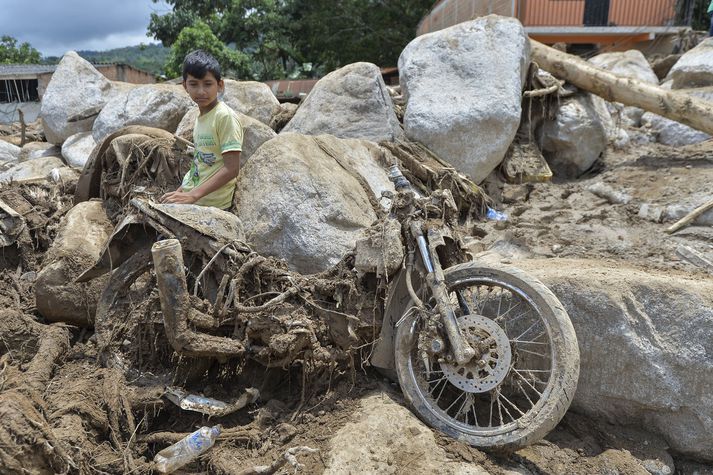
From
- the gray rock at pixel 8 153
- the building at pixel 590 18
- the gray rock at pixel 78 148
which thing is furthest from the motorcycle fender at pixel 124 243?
the building at pixel 590 18

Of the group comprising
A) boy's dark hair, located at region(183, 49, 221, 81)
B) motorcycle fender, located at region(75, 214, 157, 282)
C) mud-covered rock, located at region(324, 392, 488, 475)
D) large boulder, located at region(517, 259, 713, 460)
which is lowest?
mud-covered rock, located at region(324, 392, 488, 475)

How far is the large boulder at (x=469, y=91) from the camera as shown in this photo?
712 centimetres

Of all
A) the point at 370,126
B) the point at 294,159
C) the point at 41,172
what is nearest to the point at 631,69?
the point at 370,126

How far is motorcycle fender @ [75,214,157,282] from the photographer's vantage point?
12.2 ft

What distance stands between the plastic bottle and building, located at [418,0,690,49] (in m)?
14.0

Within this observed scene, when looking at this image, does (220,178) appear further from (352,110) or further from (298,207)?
(352,110)

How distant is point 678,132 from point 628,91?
134cm

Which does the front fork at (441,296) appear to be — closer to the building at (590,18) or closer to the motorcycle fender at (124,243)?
the motorcycle fender at (124,243)

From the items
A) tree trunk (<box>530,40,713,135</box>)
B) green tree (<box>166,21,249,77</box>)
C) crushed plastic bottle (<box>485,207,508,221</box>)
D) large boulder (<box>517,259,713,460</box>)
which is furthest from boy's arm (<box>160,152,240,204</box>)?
green tree (<box>166,21,249,77</box>)

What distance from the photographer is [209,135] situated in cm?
421

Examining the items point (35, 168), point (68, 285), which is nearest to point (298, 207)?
point (68, 285)

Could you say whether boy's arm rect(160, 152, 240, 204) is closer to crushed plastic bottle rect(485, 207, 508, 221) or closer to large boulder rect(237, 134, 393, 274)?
large boulder rect(237, 134, 393, 274)

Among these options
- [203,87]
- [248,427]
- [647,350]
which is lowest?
[248,427]

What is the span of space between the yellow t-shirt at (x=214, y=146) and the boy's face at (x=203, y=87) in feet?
0.33
